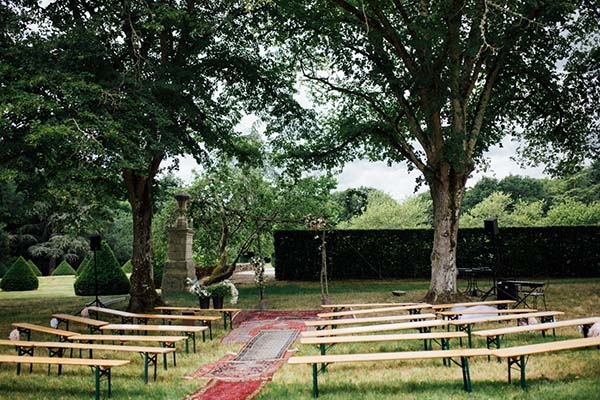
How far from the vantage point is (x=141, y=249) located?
13.9 meters

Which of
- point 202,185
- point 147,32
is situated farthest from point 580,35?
point 202,185

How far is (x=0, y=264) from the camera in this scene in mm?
31328

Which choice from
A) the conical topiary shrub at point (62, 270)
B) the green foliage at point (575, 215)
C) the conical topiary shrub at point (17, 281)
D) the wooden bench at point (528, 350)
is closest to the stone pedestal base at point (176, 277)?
the conical topiary shrub at point (17, 281)

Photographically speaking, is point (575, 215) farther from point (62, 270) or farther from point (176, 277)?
point (62, 270)

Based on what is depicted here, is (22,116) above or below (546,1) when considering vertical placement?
below

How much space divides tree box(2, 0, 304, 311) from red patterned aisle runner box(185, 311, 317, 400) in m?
3.61

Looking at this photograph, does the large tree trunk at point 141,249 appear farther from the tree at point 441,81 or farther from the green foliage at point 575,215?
the green foliage at point 575,215

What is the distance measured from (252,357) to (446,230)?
6.97 meters

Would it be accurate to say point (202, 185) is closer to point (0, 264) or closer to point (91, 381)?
point (0, 264)

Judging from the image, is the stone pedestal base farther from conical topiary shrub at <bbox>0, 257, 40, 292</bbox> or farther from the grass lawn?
the grass lawn

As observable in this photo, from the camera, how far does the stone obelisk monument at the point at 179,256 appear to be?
64.0 feet

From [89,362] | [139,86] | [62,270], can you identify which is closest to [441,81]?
[139,86]

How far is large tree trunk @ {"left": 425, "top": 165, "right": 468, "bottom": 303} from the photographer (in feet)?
43.9

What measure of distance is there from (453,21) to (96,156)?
29.3ft
